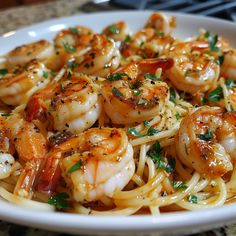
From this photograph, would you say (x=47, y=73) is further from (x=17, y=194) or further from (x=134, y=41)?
(x=17, y=194)

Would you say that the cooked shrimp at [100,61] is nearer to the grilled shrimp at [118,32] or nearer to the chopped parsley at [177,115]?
the chopped parsley at [177,115]

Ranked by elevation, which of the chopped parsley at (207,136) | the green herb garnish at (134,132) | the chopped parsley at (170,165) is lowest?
the chopped parsley at (170,165)

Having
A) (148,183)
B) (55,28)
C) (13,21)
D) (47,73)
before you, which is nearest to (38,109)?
(47,73)

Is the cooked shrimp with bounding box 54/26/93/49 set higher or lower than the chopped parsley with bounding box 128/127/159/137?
higher

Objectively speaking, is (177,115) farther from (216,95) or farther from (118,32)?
(118,32)

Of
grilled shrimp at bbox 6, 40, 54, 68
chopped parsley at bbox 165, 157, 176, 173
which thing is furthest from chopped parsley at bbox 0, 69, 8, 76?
chopped parsley at bbox 165, 157, 176, 173

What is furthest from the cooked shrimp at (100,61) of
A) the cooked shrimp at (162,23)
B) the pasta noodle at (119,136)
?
the cooked shrimp at (162,23)

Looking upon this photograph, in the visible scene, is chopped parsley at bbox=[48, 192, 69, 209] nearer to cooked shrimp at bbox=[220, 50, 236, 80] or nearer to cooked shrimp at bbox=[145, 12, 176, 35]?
cooked shrimp at bbox=[220, 50, 236, 80]

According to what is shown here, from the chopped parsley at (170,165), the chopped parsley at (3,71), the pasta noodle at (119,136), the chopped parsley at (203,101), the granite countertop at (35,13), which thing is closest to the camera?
the pasta noodle at (119,136)

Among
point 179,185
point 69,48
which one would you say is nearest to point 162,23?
point 69,48
